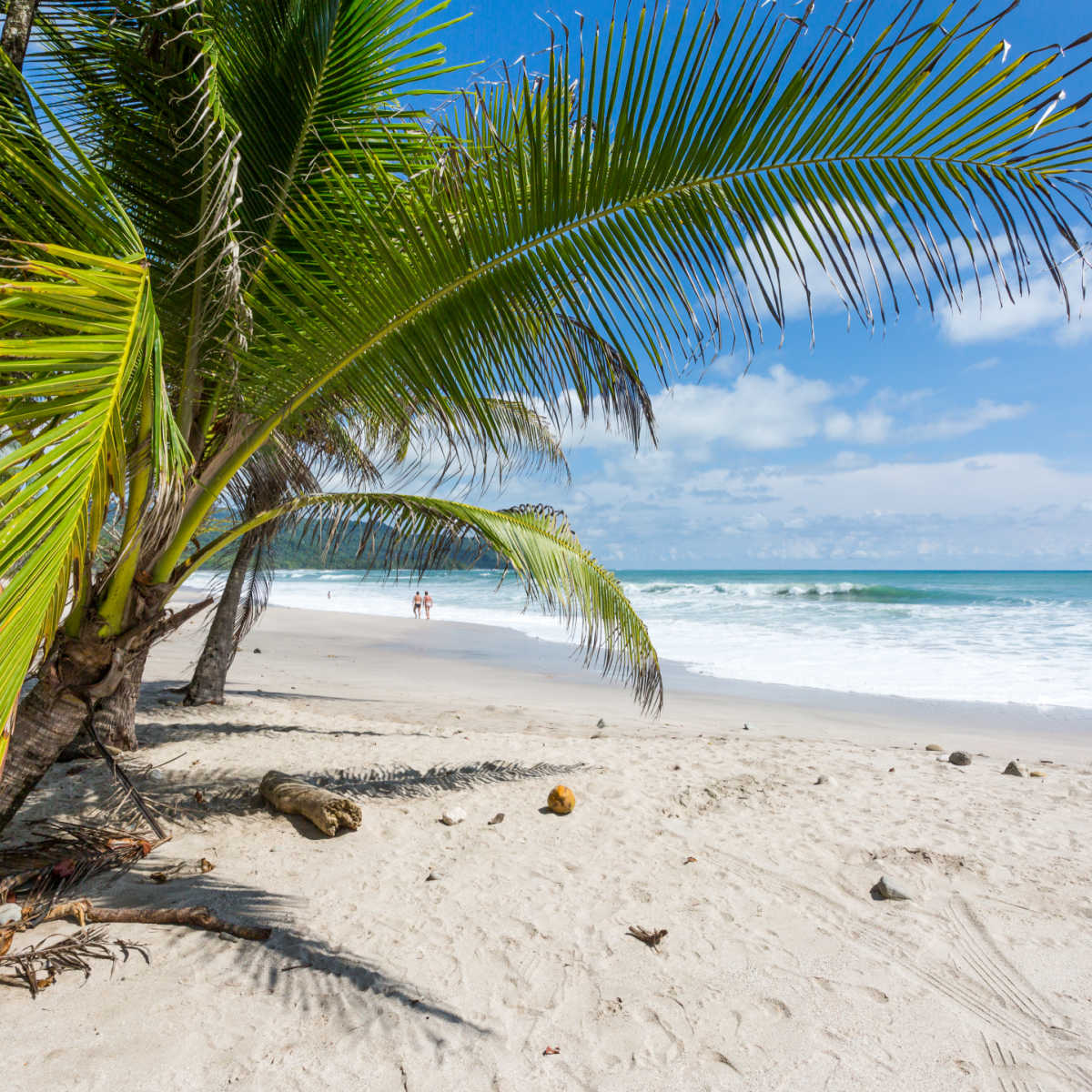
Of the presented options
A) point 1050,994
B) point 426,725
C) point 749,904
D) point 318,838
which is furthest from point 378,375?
point 426,725

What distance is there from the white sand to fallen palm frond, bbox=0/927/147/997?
51mm

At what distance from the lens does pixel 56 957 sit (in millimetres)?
2672

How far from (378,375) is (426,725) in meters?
5.67

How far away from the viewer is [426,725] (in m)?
7.82

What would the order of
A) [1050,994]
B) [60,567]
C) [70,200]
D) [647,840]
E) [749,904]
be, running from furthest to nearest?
[647,840]
[749,904]
[1050,994]
[70,200]
[60,567]

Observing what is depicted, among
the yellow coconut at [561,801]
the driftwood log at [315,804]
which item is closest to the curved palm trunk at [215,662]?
the driftwood log at [315,804]

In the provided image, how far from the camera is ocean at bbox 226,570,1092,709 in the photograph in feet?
39.3

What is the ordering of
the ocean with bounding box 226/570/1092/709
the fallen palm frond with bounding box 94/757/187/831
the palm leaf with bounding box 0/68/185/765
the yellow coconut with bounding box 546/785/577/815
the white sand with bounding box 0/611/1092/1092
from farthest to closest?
the ocean with bounding box 226/570/1092/709, the yellow coconut with bounding box 546/785/577/815, the fallen palm frond with bounding box 94/757/187/831, the white sand with bounding box 0/611/1092/1092, the palm leaf with bounding box 0/68/185/765

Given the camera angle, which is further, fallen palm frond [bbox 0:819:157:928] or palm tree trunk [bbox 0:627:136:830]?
fallen palm frond [bbox 0:819:157:928]

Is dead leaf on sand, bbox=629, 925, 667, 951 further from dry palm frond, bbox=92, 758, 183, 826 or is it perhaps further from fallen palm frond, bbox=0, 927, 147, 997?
dry palm frond, bbox=92, 758, 183, 826

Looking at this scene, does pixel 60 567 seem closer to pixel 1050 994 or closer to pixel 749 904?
pixel 749 904

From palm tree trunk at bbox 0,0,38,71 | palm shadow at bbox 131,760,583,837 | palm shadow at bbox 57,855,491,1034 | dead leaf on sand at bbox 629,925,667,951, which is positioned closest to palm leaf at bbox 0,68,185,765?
palm tree trunk at bbox 0,0,38,71

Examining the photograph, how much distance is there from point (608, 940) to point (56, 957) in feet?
7.30

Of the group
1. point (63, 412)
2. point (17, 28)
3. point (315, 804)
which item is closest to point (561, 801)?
point (315, 804)
